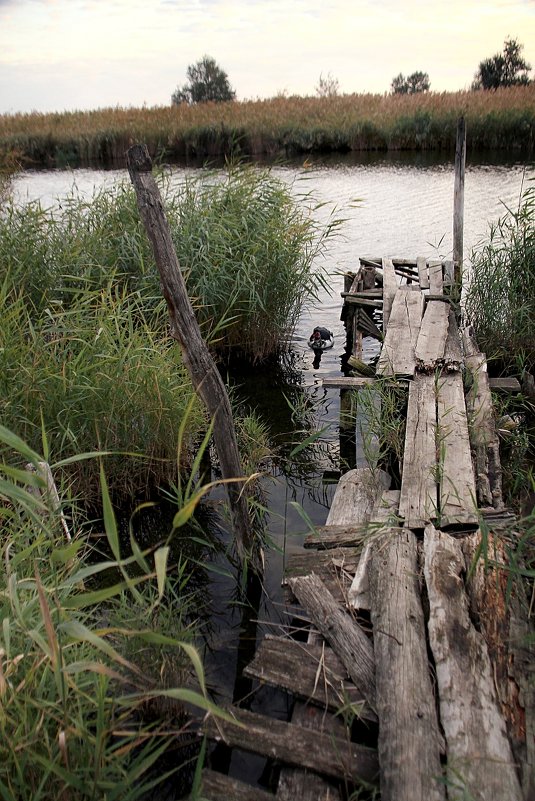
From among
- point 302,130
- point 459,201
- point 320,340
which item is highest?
point 302,130

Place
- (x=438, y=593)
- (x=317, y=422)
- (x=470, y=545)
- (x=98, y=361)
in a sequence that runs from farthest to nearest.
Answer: (x=317, y=422) → (x=98, y=361) → (x=470, y=545) → (x=438, y=593)

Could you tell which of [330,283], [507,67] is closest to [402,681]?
[330,283]

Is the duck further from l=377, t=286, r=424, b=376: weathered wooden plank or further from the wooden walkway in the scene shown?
the wooden walkway

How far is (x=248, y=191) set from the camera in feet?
23.7

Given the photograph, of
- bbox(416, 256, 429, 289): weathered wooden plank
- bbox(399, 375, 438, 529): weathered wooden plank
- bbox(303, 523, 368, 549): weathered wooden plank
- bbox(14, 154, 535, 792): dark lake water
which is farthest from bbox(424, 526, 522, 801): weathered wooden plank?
bbox(416, 256, 429, 289): weathered wooden plank

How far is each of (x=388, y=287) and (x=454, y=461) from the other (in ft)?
14.2

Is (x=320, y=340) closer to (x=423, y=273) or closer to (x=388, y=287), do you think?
(x=388, y=287)

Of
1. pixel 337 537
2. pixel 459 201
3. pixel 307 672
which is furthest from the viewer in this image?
pixel 459 201

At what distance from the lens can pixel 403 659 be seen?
2.65 meters

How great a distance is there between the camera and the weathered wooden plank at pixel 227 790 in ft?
7.87

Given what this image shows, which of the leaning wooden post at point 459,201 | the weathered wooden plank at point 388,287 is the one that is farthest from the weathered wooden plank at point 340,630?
the leaning wooden post at point 459,201

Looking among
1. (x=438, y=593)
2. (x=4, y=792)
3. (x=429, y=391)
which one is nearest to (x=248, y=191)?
(x=429, y=391)

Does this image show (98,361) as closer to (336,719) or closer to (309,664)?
(309,664)

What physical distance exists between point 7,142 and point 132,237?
66.3ft
